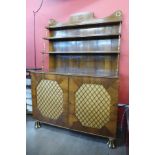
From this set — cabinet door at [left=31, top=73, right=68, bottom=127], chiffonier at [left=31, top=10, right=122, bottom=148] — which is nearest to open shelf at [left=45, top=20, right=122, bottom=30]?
chiffonier at [left=31, top=10, right=122, bottom=148]

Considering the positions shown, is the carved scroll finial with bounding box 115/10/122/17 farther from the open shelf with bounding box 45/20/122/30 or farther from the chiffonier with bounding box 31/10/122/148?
the open shelf with bounding box 45/20/122/30

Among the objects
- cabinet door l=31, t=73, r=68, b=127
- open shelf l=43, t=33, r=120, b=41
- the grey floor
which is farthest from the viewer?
open shelf l=43, t=33, r=120, b=41

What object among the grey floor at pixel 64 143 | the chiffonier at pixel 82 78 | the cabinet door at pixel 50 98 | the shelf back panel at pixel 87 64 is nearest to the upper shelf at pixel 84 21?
the chiffonier at pixel 82 78

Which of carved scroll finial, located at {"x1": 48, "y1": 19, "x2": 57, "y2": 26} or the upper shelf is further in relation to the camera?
carved scroll finial, located at {"x1": 48, "y1": 19, "x2": 57, "y2": 26}

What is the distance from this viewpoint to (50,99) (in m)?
2.58

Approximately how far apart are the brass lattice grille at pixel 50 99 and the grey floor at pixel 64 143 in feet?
0.96

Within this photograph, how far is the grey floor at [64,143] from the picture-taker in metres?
2.10

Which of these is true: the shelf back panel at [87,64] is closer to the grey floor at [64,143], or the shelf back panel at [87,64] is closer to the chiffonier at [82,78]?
the chiffonier at [82,78]

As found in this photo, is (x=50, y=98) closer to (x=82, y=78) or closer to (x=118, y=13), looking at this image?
(x=82, y=78)

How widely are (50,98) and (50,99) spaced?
2cm

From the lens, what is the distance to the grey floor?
2104mm

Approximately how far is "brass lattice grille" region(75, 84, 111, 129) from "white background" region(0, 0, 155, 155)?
1684 millimetres
